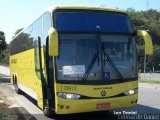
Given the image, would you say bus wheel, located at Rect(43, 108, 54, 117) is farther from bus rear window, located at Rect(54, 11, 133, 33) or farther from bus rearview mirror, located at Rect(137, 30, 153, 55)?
bus rearview mirror, located at Rect(137, 30, 153, 55)

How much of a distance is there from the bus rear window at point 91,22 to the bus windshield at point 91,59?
29cm

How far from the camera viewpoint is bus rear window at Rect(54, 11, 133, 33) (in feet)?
37.5

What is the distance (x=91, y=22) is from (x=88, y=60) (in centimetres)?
128

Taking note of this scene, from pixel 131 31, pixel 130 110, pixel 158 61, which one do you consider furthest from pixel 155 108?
pixel 158 61

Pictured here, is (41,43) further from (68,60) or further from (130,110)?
(130,110)

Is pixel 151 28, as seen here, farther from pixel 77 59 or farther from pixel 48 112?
pixel 77 59

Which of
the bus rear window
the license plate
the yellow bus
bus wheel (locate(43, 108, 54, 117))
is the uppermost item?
the bus rear window

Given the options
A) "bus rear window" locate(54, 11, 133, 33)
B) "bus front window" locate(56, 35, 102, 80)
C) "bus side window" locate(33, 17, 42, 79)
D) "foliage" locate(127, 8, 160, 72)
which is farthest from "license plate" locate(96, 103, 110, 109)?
"foliage" locate(127, 8, 160, 72)

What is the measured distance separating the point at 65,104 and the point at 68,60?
1.28 meters

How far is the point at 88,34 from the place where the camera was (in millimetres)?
11336

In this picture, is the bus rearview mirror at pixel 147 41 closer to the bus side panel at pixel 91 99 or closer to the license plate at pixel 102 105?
the bus side panel at pixel 91 99

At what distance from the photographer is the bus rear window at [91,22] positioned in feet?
37.5

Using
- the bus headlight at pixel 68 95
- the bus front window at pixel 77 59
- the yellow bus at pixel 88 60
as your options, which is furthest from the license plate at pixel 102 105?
the bus front window at pixel 77 59

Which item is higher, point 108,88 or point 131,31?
point 131,31
